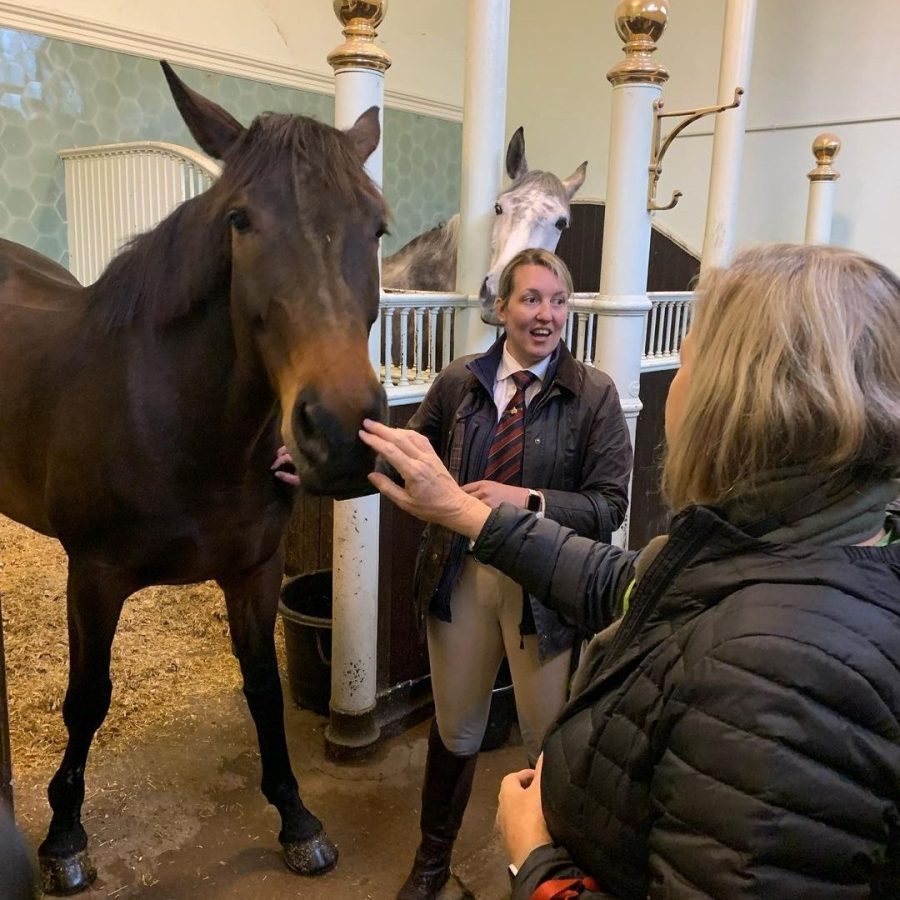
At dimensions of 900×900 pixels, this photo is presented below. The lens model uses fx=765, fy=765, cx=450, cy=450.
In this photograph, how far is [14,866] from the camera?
0.32m

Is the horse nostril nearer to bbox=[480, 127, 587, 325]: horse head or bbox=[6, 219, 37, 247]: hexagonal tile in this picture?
bbox=[480, 127, 587, 325]: horse head

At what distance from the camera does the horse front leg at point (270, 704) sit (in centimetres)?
159

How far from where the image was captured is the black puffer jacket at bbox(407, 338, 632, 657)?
1.35 m

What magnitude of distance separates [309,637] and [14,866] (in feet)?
5.86

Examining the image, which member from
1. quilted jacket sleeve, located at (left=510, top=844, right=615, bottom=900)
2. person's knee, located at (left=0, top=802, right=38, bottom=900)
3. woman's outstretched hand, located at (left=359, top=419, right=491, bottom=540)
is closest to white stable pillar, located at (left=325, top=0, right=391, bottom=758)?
woman's outstretched hand, located at (left=359, top=419, right=491, bottom=540)

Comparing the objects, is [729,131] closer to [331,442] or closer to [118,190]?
[118,190]

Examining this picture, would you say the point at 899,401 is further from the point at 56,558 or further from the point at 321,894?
the point at 56,558

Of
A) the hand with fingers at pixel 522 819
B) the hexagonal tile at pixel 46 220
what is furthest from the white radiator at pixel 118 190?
the hand with fingers at pixel 522 819

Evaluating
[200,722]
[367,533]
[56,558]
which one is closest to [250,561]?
[367,533]

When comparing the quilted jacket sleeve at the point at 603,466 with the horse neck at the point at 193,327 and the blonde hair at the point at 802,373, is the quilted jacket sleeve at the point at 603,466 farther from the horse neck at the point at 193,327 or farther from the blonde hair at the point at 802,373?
the blonde hair at the point at 802,373

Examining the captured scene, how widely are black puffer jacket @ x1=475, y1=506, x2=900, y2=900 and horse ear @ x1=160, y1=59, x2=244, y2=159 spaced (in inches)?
36.1

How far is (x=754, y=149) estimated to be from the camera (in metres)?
4.45

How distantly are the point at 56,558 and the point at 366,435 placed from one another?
2527mm

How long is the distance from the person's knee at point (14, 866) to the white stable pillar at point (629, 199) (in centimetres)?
183
